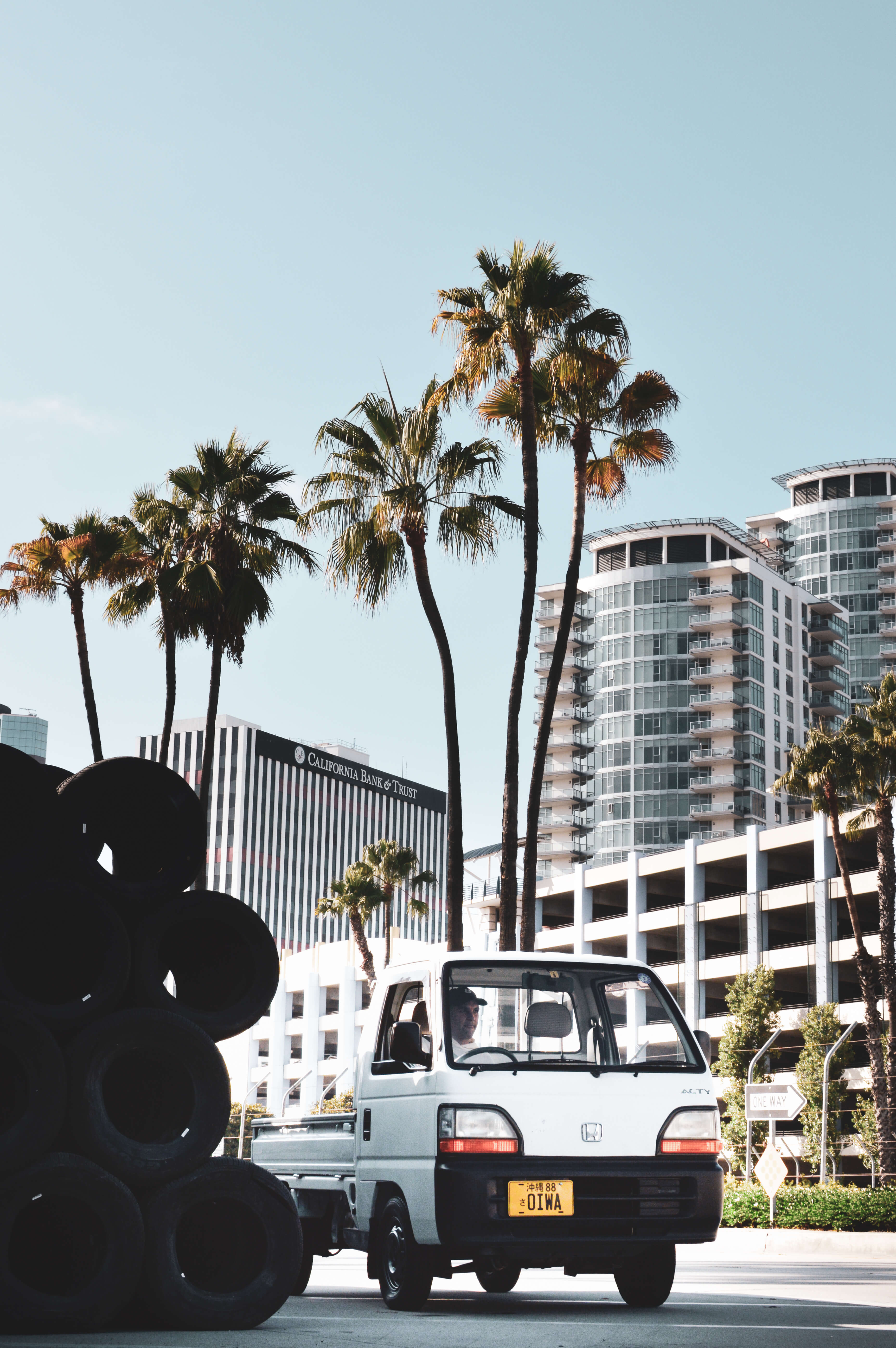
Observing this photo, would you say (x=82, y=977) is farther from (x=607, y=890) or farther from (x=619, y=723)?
(x=619, y=723)

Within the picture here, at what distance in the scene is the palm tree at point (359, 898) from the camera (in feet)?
235

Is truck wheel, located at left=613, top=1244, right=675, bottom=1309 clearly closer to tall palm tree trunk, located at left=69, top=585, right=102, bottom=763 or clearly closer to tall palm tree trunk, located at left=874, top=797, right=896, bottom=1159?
tall palm tree trunk, located at left=69, top=585, right=102, bottom=763

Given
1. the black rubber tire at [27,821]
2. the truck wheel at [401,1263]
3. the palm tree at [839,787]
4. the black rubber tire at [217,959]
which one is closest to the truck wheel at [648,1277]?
the truck wheel at [401,1263]

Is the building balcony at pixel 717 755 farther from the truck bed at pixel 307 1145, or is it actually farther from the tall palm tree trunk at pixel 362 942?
the truck bed at pixel 307 1145

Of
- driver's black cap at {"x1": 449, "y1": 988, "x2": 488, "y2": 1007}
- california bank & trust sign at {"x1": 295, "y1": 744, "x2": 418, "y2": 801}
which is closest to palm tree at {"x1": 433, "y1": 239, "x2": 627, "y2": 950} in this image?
driver's black cap at {"x1": 449, "y1": 988, "x2": 488, "y2": 1007}

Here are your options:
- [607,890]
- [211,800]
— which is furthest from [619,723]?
[211,800]

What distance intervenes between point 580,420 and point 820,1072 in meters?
38.4

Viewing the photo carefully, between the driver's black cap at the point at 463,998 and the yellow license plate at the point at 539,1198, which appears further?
the driver's black cap at the point at 463,998

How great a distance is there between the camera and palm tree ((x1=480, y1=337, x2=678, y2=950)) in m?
25.8

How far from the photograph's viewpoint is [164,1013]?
866 centimetres

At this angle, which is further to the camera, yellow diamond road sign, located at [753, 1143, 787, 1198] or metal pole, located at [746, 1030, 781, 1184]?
metal pole, located at [746, 1030, 781, 1184]

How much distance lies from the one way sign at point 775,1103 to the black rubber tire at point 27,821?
21.6 m

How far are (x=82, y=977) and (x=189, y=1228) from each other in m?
1.46

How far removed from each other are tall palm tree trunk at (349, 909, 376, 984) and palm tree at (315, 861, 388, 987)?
0.08ft
